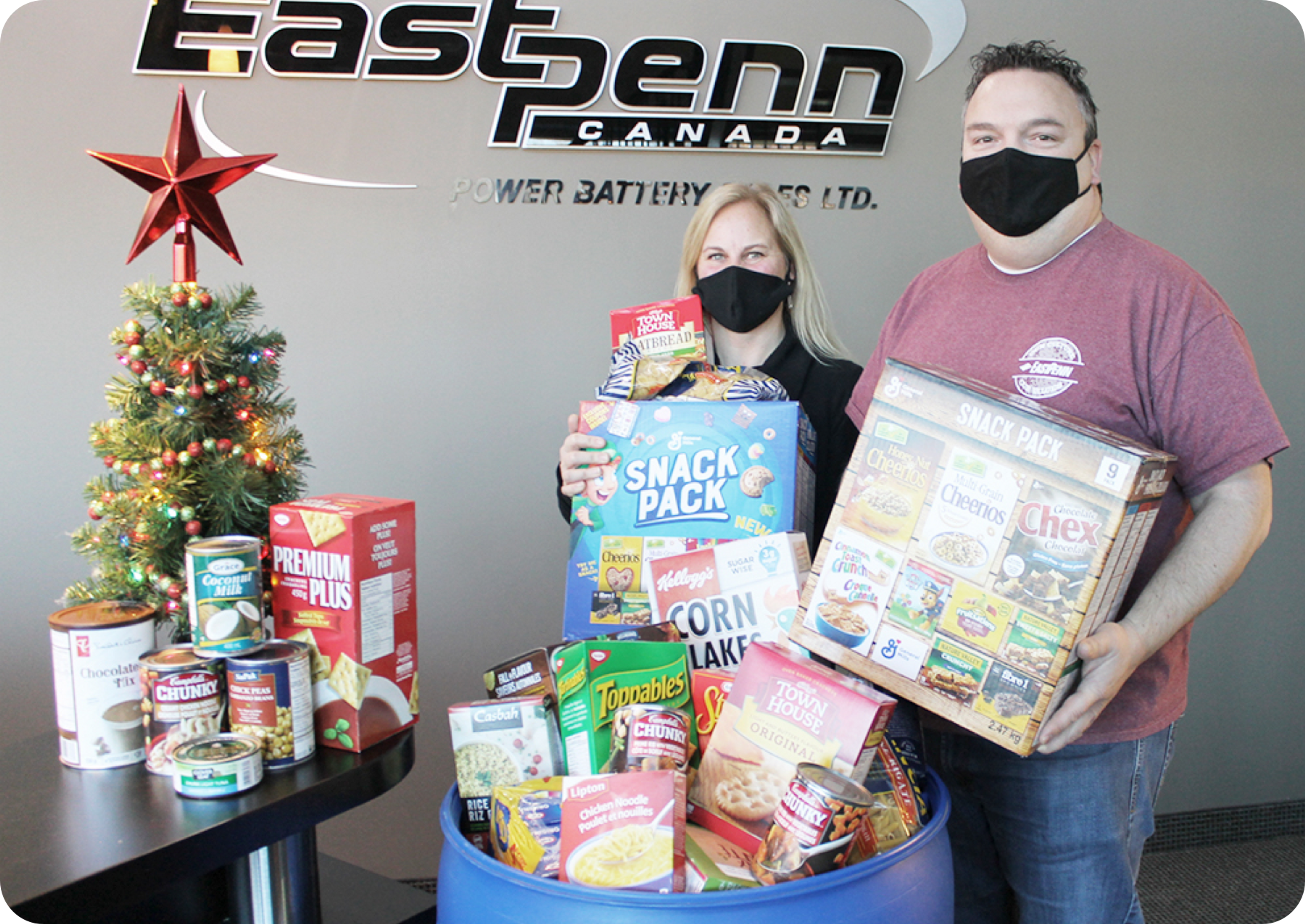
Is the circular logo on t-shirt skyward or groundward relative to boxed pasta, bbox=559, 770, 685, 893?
skyward

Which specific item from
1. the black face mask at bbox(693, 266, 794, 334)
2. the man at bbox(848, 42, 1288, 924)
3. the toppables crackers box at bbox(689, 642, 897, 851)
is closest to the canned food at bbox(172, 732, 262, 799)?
the toppables crackers box at bbox(689, 642, 897, 851)

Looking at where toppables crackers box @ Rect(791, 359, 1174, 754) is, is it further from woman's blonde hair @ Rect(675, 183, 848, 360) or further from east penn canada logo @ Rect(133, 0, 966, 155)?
east penn canada logo @ Rect(133, 0, 966, 155)

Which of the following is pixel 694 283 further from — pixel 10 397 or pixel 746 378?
pixel 10 397

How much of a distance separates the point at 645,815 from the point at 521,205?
7.39 ft

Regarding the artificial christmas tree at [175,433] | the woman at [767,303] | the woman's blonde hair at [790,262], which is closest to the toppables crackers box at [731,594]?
the woman at [767,303]

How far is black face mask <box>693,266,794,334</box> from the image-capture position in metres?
2.03

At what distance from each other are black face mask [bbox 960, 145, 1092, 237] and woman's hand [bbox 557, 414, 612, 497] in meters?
0.76

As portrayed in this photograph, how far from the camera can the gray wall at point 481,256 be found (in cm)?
270

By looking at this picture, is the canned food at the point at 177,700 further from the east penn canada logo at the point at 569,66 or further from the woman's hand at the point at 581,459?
the east penn canada logo at the point at 569,66

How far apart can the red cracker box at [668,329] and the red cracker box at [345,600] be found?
530mm

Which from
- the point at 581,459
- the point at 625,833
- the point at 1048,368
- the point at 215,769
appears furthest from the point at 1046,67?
the point at 215,769

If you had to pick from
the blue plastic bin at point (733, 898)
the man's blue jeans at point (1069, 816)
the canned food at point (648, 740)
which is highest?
the canned food at point (648, 740)

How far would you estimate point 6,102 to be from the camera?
2.62 meters

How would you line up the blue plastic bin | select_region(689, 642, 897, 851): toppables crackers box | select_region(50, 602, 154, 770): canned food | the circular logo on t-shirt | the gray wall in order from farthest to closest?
the gray wall → the circular logo on t-shirt → select_region(50, 602, 154, 770): canned food → select_region(689, 642, 897, 851): toppables crackers box → the blue plastic bin
